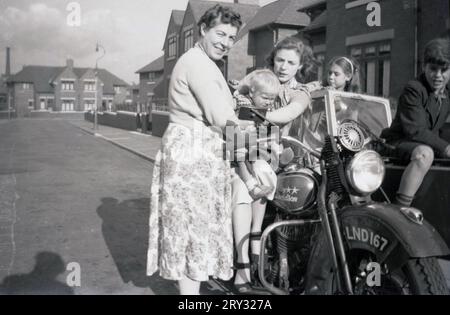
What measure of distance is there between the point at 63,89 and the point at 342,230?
8649cm

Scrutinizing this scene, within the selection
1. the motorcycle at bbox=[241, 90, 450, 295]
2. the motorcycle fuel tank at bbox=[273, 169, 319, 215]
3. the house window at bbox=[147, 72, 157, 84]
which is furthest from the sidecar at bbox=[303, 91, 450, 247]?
the house window at bbox=[147, 72, 157, 84]

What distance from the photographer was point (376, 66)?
44.3 ft

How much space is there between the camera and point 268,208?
3.10 metres

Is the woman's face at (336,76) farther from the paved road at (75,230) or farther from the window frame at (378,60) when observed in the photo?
the window frame at (378,60)

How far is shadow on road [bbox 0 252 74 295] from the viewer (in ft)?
12.1

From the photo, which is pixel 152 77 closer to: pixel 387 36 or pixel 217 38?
pixel 387 36

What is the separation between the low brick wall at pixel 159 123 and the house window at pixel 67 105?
212 ft

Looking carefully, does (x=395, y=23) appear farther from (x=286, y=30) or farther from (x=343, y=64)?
(x=286, y=30)

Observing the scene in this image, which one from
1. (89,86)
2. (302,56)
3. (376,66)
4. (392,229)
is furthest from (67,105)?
(392,229)

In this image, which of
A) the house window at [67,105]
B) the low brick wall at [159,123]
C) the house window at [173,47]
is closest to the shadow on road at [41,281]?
the low brick wall at [159,123]

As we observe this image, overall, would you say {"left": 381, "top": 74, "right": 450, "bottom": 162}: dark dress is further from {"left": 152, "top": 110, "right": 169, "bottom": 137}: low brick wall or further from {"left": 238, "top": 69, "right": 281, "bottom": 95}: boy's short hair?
{"left": 152, "top": 110, "right": 169, "bottom": 137}: low brick wall

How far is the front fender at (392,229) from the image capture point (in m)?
2.18

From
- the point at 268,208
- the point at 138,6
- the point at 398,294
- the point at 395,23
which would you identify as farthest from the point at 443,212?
the point at 395,23

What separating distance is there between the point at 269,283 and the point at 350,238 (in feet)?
2.09
